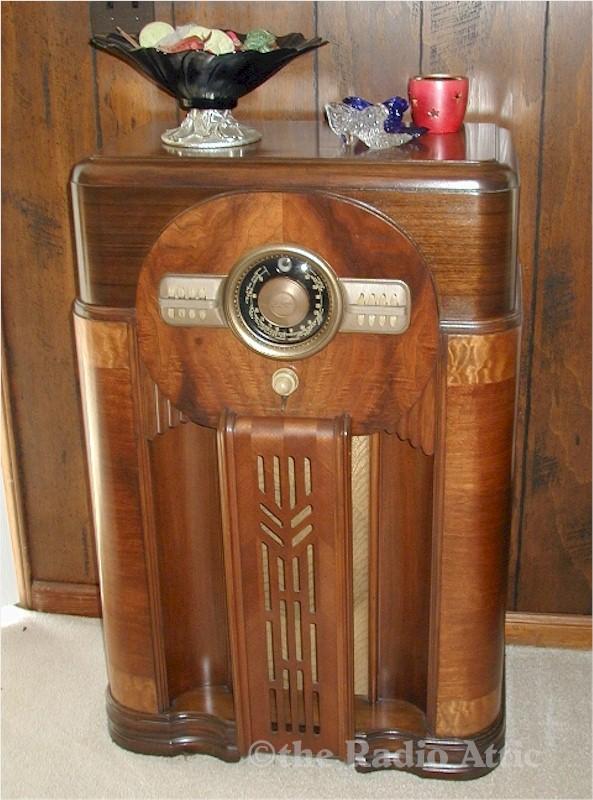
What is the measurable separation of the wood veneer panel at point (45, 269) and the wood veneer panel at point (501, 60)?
57 cm

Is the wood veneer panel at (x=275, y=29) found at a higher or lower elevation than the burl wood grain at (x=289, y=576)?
higher

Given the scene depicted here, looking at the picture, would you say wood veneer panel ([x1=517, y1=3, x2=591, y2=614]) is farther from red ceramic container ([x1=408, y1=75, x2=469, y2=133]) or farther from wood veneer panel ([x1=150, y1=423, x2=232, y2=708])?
wood veneer panel ([x1=150, y1=423, x2=232, y2=708])

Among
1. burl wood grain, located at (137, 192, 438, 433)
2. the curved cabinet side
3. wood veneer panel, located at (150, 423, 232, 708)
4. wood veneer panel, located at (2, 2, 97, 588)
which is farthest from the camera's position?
wood veneer panel, located at (2, 2, 97, 588)

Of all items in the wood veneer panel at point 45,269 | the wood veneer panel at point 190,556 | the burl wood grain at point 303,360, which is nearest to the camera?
the burl wood grain at point 303,360

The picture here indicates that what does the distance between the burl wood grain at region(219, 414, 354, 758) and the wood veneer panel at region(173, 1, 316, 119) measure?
1.89 ft

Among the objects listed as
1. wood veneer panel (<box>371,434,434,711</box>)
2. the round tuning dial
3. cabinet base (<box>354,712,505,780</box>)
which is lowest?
cabinet base (<box>354,712,505,780</box>)

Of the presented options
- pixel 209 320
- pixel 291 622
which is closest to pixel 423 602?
pixel 291 622

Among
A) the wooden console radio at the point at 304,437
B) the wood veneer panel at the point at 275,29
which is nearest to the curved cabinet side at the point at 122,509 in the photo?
the wooden console radio at the point at 304,437

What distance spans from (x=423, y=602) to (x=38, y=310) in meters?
0.85

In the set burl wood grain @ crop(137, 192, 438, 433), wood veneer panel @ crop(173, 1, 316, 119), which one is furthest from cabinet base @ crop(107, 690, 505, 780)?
wood veneer panel @ crop(173, 1, 316, 119)

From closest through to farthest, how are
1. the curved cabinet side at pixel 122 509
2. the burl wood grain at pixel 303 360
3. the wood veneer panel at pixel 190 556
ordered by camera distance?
1. the burl wood grain at pixel 303 360
2. the curved cabinet side at pixel 122 509
3. the wood veneer panel at pixel 190 556

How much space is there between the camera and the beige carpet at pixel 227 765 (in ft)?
4.98

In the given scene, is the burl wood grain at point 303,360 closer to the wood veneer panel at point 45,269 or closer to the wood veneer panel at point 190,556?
the wood veneer panel at point 190,556

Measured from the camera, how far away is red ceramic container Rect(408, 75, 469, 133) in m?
1.39
